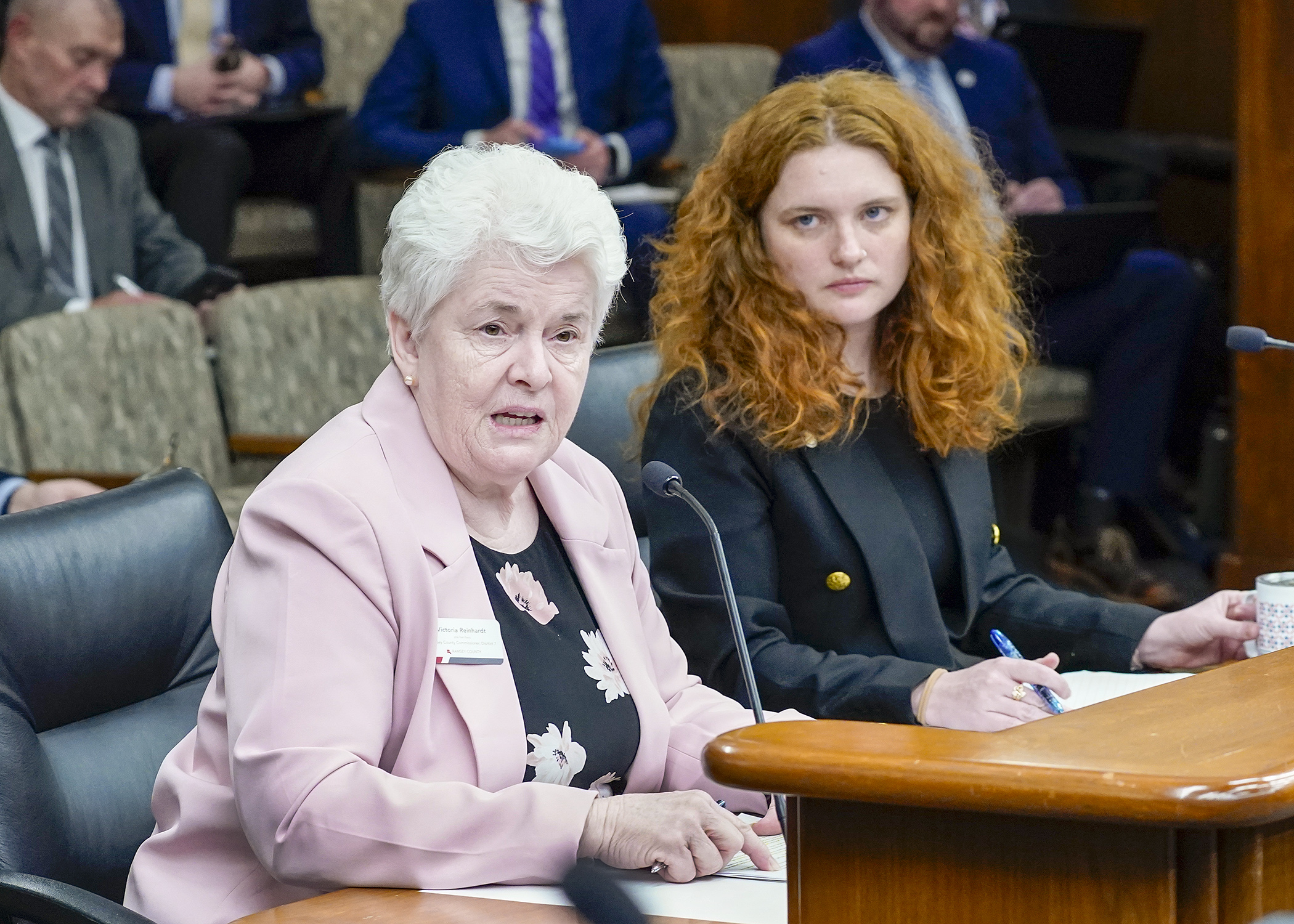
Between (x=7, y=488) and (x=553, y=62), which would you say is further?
(x=553, y=62)

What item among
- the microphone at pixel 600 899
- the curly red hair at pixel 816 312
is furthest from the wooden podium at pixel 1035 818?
the curly red hair at pixel 816 312

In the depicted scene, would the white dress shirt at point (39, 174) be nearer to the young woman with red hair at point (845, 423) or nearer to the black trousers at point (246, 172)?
the black trousers at point (246, 172)

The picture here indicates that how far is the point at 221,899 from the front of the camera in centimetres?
128

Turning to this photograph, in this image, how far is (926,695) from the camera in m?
1.63

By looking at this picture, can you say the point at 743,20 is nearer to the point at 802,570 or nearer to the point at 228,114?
the point at 228,114

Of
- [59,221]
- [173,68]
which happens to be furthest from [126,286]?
[173,68]

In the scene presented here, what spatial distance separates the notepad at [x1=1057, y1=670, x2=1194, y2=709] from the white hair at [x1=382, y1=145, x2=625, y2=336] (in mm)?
685

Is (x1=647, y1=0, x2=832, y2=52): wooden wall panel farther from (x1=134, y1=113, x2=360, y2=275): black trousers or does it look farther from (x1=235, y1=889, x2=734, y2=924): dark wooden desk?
(x1=235, y1=889, x2=734, y2=924): dark wooden desk

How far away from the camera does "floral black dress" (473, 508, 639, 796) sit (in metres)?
1.36

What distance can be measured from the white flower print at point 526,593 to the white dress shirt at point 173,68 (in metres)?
3.24

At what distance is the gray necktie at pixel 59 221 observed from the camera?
12.1 feet

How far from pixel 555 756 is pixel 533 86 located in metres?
3.16

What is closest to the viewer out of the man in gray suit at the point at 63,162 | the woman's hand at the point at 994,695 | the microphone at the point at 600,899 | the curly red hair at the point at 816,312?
the microphone at the point at 600,899

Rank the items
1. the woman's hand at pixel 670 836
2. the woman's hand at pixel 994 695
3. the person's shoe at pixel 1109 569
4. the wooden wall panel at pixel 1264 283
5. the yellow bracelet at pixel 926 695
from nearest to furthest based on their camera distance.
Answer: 1. the woman's hand at pixel 670 836
2. the woman's hand at pixel 994 695
3. the yellow bracelet at pixel 926 695
4. the wooden wall panel at pixel 1264 283
5. the person's shoe at pixel 1109 569
